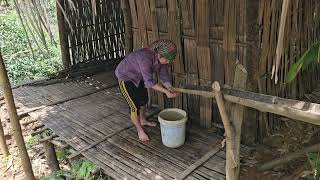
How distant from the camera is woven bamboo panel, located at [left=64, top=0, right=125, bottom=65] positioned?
19.9ft

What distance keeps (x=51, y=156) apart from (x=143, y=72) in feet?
6.12

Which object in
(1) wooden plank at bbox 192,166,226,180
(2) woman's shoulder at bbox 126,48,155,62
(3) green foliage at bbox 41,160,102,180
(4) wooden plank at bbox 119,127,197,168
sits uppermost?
(2) woman's shoulder at bbox 126,48,155,62

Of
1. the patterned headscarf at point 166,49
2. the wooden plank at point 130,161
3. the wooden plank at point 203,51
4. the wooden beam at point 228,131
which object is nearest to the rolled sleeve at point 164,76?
the patterned headscarf at point 166,49

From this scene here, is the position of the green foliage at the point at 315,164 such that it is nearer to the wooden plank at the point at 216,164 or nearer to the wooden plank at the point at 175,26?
the wooden plank at the point at 216,164

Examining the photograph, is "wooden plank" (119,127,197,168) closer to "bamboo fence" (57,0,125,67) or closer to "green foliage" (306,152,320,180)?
"green foliage" (306,152,320,180)

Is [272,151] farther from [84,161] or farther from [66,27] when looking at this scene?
[66,27]

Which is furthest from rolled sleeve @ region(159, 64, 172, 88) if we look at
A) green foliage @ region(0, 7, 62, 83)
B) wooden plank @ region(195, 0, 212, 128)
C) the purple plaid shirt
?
green foliage @ region(0, 7, 62, 83)

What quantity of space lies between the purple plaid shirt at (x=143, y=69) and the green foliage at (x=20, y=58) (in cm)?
365

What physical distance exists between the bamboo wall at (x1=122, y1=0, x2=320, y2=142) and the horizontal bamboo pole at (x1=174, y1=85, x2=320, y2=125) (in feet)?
3.54

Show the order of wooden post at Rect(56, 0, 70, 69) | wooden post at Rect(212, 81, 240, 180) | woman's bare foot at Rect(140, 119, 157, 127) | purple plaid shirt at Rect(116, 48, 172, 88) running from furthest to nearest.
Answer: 1. wooden post at Rect(56, 0, 70, 69)
2. woman's bare foot at Rect(140, 119, 157, 127)
3. purple plaid shirt at Rect(116, 48, 172, 88)
4. wooden post at Rect(212, 81, 240, 180)

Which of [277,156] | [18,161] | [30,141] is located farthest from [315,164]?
[18,161]

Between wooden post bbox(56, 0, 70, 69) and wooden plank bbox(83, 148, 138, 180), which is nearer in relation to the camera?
wooden plank bbox(83, 148, 138, 180)

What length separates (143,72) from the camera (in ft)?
11.2

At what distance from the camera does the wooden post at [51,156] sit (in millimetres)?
4254
